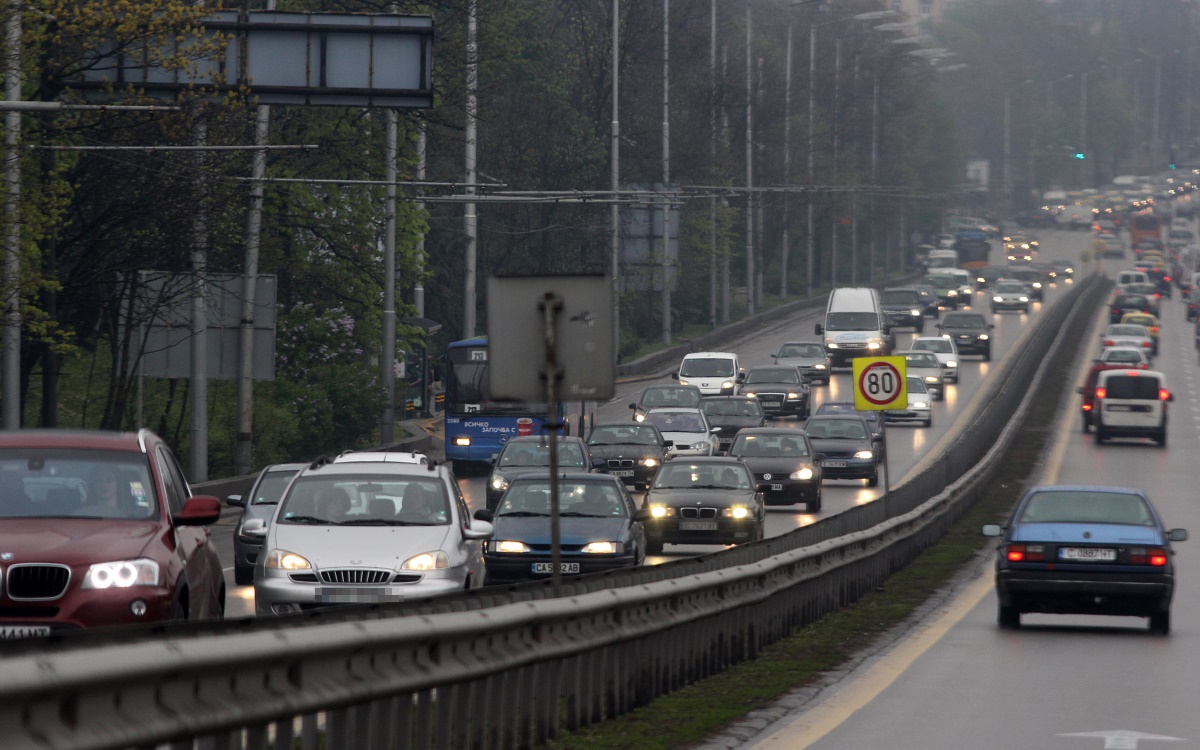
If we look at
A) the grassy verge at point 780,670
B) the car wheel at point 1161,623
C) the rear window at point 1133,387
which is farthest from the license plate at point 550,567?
the rear window at point 1133,387

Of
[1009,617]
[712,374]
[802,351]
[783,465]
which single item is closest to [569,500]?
[1009,617]

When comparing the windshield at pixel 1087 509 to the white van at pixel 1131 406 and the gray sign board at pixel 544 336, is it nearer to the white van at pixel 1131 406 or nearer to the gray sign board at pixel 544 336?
the gray sign board at pixel 544 336

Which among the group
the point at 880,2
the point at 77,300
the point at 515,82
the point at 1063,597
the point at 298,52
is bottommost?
the point at 1063,597

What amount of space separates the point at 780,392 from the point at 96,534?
48182 millimetres

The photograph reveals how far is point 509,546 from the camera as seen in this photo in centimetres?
2272

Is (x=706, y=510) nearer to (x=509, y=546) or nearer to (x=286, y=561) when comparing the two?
(x=509, y=546)

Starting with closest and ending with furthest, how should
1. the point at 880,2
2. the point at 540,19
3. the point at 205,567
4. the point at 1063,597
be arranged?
the point at 205,567 → the point at 1063,597 → the point at 540,19 → the point at 880,2

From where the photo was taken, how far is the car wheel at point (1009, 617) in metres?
18.8

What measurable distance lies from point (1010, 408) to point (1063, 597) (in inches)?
1534

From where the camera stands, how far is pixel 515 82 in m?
91.8

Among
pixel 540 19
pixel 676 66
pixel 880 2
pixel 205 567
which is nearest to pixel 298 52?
pixel 205 567

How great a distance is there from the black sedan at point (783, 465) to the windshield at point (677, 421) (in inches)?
289

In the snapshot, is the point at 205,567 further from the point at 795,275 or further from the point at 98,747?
the point at 795,275

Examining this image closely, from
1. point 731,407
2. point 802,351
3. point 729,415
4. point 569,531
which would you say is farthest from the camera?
point 802,351
